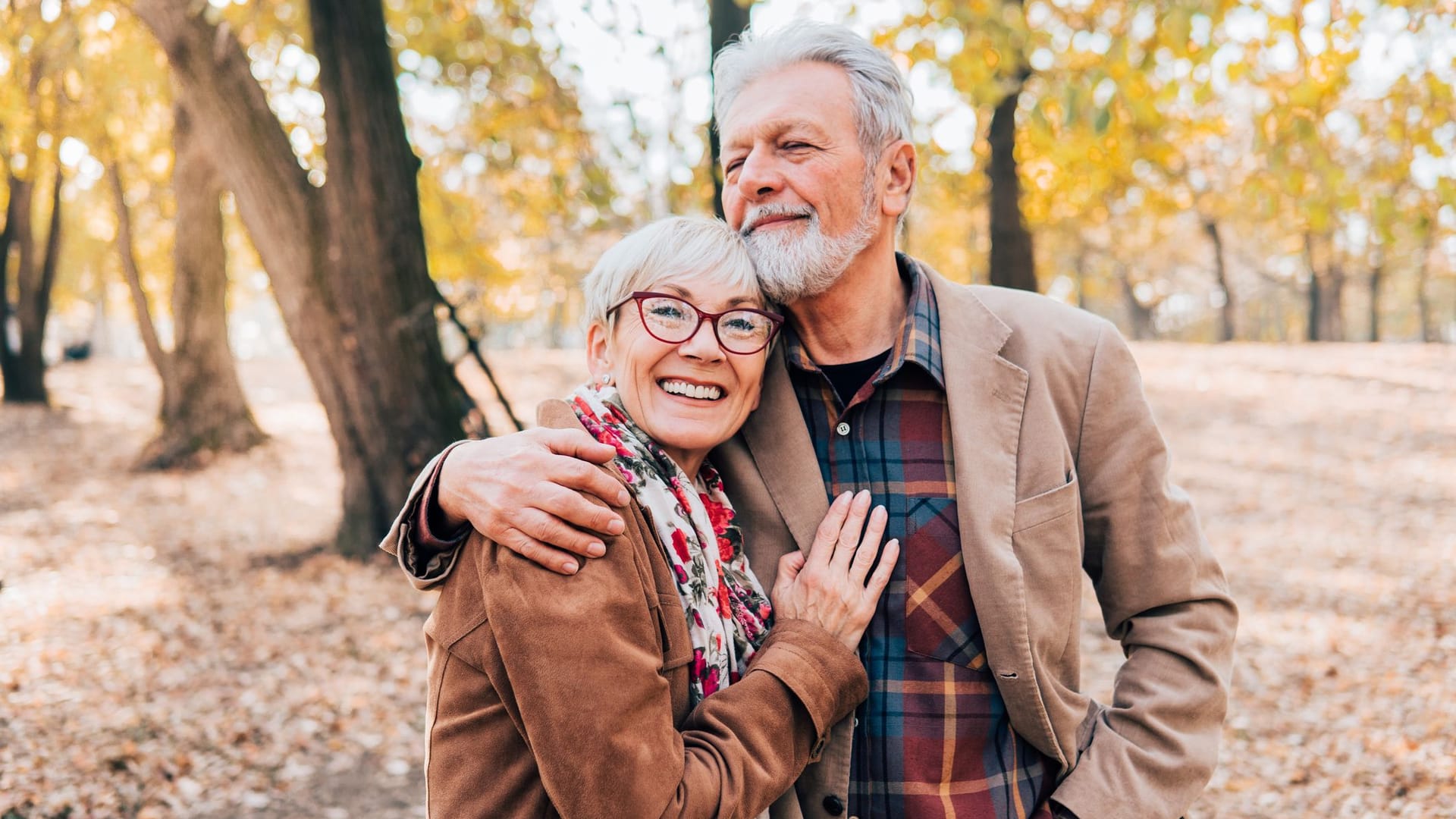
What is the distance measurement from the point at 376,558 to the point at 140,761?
2766mm

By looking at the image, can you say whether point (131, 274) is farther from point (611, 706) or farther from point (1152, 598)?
point (1152, 598)

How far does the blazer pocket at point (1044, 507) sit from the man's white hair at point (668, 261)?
0.76 meters

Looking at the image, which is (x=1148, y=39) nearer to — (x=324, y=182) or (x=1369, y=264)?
(x=324, y=182)

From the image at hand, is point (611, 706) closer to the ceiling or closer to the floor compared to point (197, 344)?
closer to the ceiling

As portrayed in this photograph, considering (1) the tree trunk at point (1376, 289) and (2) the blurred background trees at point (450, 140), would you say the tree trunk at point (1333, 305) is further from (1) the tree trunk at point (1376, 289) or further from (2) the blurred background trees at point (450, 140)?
(2) the blurred background trees at point (450, 140)

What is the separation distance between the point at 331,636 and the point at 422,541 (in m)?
5.02

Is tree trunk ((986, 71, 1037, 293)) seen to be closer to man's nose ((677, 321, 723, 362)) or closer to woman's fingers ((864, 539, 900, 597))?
woman's fingers ((864, 539, 900, 597))

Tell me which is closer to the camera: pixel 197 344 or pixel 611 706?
pixel 611 706

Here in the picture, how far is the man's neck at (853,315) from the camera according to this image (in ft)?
7.72

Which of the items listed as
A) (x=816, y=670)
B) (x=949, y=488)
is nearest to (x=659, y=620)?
(x=816, y=670)

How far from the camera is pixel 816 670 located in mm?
1847

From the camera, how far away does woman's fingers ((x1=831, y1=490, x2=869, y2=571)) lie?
2041 mm

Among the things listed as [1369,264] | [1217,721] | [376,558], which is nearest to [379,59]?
[376,558]

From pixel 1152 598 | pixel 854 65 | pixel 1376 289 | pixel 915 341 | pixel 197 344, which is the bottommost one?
pixel 1376 289
